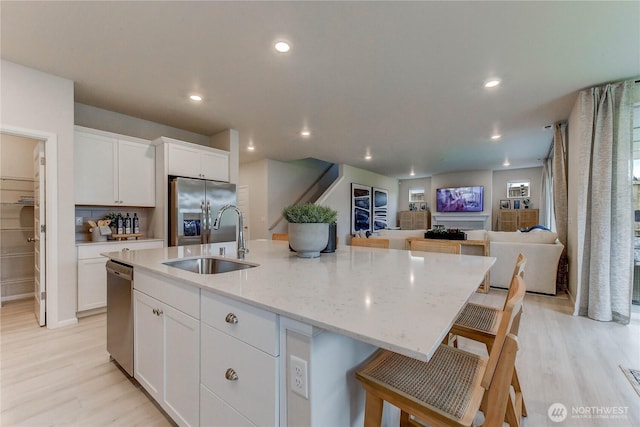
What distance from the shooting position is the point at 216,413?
1.15 m

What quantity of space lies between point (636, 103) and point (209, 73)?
14.7ft

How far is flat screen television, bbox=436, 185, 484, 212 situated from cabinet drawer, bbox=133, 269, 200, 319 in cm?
936

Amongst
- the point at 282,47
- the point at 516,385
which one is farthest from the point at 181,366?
the point at 282,47

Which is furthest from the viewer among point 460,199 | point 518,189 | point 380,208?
point 380,208

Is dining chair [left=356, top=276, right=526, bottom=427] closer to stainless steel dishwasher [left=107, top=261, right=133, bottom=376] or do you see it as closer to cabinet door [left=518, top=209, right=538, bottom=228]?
stainless steel dishwasher [left=107, top=261, right=133, bottom=376]

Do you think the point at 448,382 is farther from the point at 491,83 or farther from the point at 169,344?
the point at 491,83

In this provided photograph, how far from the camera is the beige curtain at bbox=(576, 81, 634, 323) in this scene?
9.21 feet

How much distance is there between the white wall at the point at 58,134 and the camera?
260 centimetres

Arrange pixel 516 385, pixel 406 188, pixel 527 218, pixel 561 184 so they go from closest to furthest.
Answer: pixel 516 385 → pixel 561 184 → pixel 527 218 → pixel 406 188

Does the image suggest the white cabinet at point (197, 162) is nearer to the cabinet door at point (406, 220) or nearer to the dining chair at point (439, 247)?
the dining chair at point (439, 247)

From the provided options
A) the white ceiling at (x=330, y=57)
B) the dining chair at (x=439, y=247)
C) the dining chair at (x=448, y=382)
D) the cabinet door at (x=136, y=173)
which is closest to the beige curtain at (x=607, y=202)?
the white ceiling at (x=330, y=57)

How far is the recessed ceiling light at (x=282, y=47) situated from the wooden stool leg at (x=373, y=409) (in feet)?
8.08

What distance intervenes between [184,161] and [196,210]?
28.4 inches

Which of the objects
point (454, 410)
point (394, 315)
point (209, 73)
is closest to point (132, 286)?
point (394, 315)
